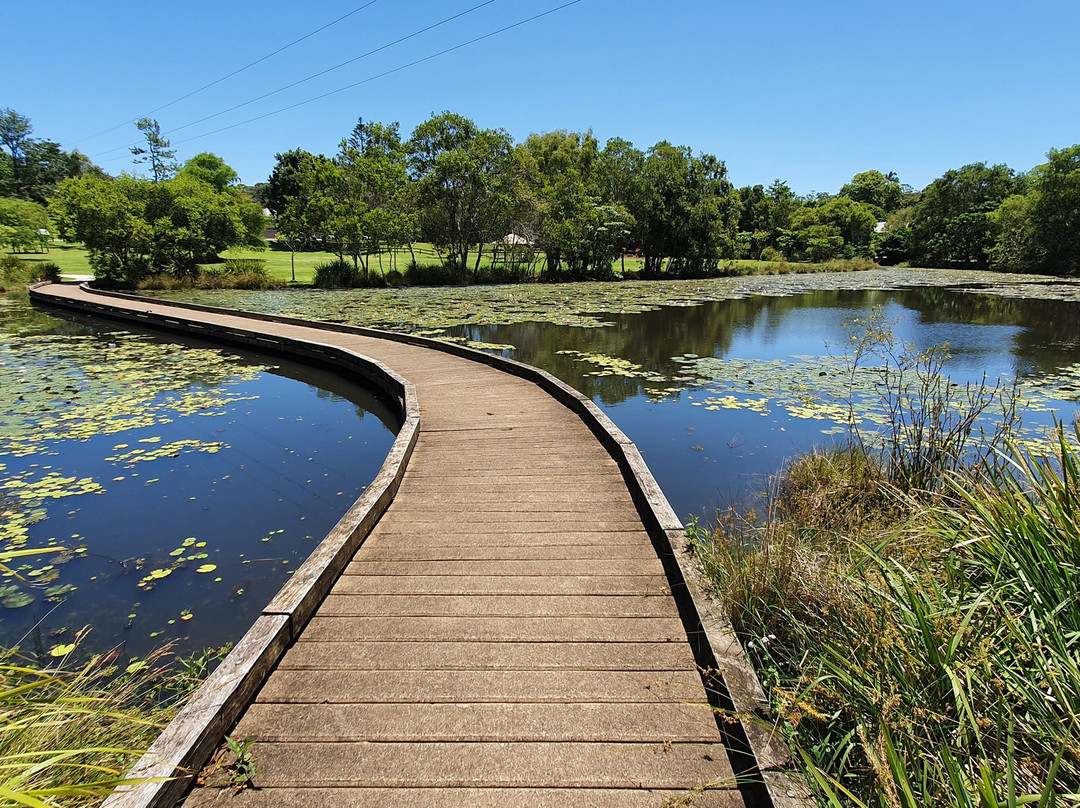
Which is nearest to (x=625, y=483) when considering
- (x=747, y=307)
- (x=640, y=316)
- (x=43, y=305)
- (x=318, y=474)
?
(x=318, y=474)

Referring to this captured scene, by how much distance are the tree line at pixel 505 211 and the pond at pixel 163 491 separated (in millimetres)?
18913

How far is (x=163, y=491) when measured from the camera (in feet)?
18.1

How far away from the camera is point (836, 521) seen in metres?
4.31

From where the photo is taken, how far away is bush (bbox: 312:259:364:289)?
94.8ft

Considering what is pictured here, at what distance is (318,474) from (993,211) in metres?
63.4

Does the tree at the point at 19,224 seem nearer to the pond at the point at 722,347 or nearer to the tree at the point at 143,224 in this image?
the tree at the point at 143,224

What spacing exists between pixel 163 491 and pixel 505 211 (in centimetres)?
2741

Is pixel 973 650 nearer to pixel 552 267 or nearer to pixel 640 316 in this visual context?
pixel 640 316

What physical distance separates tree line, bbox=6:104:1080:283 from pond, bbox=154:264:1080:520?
504 centimetres

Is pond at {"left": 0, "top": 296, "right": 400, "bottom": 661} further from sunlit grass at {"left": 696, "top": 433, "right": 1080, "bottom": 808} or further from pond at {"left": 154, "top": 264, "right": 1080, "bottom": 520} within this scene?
pond at {"left": 154, "top": 264, "right": 1080, "bottom": 520}

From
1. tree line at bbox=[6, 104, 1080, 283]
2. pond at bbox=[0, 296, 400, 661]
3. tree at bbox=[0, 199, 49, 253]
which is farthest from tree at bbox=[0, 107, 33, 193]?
pond at bbox=[0, 296, 400, 661]

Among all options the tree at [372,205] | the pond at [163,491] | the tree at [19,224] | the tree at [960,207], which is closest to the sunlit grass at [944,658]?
the pond at [163,491]

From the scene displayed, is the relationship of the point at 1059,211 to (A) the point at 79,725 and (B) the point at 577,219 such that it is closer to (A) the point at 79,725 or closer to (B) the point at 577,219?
(B) the point at 577,219

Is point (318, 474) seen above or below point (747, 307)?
below
